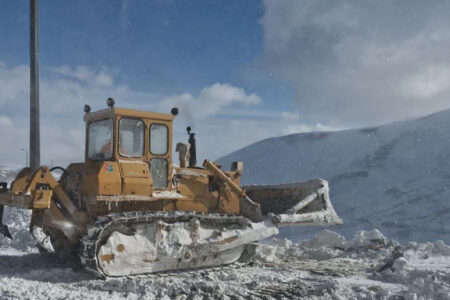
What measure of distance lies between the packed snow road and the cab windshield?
181cm

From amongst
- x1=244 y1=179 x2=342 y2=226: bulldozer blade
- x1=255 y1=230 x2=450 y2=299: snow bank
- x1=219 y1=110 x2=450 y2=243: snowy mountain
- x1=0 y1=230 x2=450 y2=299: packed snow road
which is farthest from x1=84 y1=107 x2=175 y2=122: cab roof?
x1=219 y1=110 x2=450 y2=243: snowy mountain

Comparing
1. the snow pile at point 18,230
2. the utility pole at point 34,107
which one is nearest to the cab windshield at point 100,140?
the snow pile at point 18,230

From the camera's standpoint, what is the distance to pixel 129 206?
295 inches

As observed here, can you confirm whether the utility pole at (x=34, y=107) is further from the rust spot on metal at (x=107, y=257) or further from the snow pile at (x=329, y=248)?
the rust spot on metal at (x=107, y=257)

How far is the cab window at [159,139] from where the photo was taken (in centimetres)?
767

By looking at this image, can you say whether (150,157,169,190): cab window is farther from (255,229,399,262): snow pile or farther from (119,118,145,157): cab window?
(255,229,399,262): snow pile

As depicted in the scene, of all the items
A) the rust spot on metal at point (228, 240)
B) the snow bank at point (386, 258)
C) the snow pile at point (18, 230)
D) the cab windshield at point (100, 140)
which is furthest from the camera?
the snow pile at point (18, 230)

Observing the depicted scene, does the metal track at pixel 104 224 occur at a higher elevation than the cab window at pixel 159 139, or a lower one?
lower

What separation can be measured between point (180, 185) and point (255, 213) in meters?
1.76

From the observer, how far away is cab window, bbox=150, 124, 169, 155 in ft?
25.2

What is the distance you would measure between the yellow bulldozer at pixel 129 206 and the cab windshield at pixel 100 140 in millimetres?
16

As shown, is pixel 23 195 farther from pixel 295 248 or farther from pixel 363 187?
pixel 363 187

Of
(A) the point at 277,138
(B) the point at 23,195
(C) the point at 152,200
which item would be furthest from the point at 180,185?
(A) the point at 277,138

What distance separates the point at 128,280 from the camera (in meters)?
6.59
